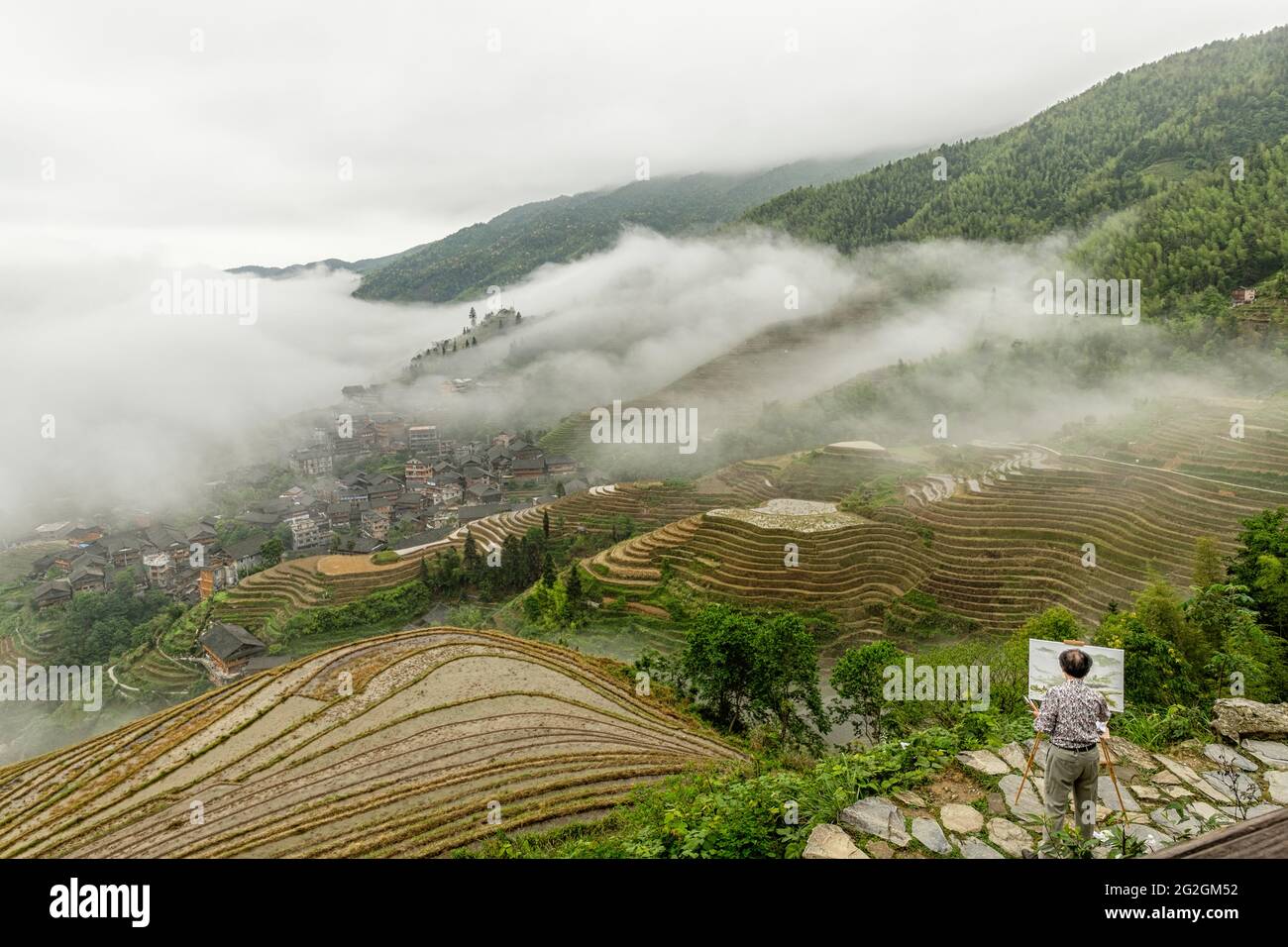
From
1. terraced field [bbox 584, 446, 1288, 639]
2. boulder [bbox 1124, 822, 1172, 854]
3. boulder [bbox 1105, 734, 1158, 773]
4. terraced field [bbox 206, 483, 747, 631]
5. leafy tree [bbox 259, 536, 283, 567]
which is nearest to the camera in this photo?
boulder [bbox 1124, 822, 1172, 854]

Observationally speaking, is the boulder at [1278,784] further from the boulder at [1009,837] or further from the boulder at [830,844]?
the boulder at [830,844]

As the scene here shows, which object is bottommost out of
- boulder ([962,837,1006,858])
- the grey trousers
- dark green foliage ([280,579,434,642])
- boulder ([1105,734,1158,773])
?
dark green foliage ([280,579,434,642])

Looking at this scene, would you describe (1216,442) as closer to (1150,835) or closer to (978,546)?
(978,546)

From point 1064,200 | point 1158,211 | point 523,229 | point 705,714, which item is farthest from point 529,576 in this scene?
point 523,229

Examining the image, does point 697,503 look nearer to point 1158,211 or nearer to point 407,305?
point 1158,211

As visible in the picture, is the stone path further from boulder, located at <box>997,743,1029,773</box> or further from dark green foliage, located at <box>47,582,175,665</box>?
dark green foliage, located at <box>47,582,175,665</box>

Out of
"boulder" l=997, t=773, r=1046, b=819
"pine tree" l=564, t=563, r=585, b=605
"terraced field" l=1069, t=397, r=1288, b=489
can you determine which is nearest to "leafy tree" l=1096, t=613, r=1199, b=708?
"boulder" l=997, t=773, r=1046, b=819
